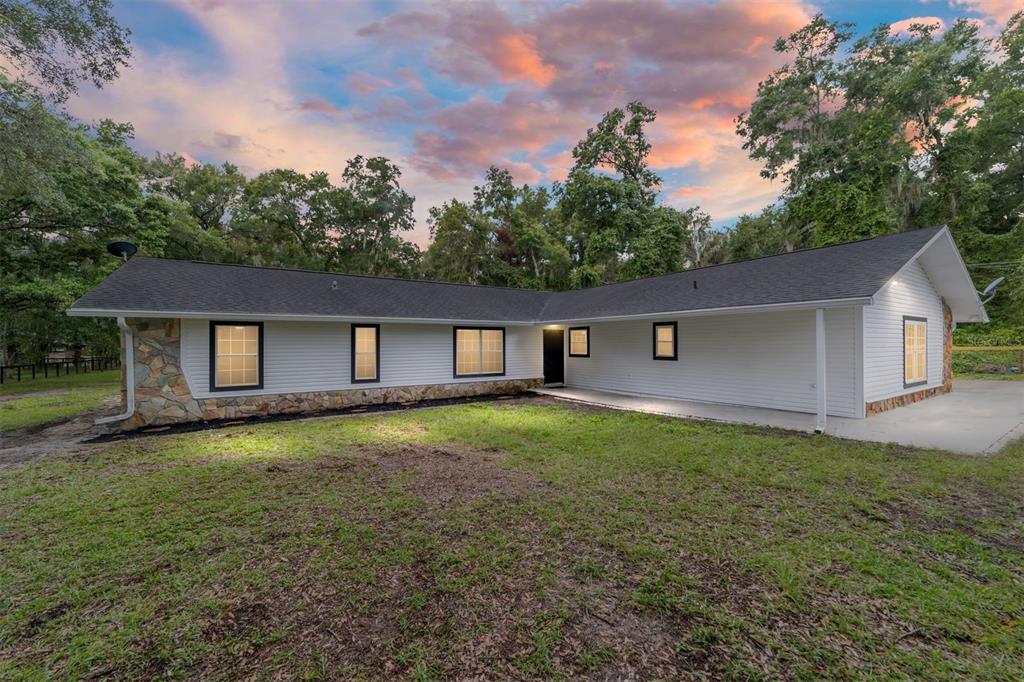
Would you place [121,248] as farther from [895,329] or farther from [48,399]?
[895,329]

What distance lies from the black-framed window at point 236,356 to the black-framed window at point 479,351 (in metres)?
4.93

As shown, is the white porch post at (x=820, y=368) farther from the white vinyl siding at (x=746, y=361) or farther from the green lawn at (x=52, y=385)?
the green lawn at (x=52, y=385)

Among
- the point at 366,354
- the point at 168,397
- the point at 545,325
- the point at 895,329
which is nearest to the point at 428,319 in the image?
the point at 366,354

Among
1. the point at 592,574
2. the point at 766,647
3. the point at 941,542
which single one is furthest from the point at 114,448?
the point at 941,542

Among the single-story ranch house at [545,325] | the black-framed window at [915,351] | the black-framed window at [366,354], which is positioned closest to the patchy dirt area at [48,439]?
the single-story ranch house at [545,325]

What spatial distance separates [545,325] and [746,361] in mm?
5926

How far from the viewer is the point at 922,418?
8.06m

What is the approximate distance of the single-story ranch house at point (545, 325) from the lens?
8219mm

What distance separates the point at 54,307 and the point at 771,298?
2176 cm

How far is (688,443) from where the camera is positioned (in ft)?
21.7

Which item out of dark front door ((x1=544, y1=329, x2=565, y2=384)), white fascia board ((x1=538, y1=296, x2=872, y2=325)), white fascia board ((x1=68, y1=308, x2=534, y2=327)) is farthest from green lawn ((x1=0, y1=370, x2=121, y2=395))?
white fascia board ((x1=538, y1=296, x2=872, y2=325))

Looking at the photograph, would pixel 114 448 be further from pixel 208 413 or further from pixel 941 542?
pixel 941 542

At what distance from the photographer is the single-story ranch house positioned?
8219 mm

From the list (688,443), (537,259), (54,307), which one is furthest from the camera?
(537,259)
